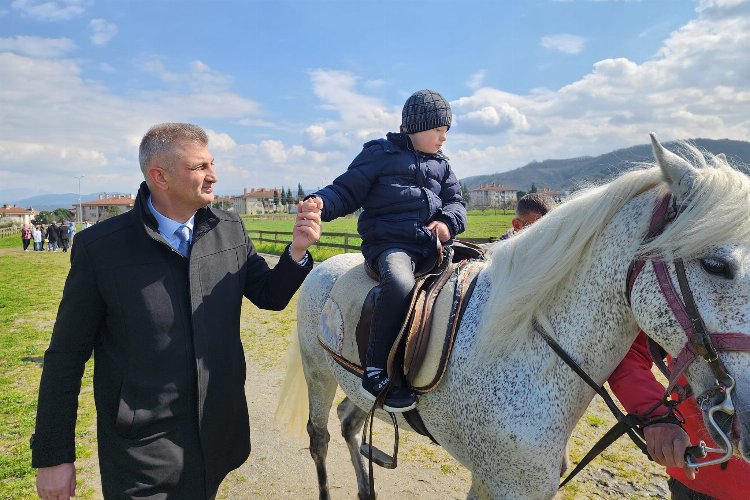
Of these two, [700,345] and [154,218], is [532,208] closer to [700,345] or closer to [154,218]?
[700,345]

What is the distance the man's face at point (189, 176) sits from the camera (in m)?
→ 1.97

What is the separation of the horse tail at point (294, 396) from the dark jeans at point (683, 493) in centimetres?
261

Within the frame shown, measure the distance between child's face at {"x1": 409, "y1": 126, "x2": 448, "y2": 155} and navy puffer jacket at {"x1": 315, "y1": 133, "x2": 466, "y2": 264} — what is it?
0.04 m

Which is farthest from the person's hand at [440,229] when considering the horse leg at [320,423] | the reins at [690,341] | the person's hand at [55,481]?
the person's hand at [55,481]

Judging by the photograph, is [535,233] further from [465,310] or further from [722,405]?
[722,405]

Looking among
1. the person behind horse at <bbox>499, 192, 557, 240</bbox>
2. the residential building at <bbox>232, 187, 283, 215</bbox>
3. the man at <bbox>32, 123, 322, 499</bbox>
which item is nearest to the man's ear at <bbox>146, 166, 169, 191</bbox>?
the man at <bbox>32, 123, 322, 499</bbox>

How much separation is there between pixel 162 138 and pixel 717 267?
2.27m

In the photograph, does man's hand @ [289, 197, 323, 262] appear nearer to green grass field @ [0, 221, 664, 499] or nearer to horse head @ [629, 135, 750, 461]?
horse head @ [629, 135, 750, 461]

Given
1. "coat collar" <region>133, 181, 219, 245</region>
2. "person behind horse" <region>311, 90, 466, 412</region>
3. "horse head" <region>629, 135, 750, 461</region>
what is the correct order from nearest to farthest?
"horse head" <region>629, 135, 750, 461</region> < "coat collar" <region>133, 181, 219, 245</region> < "person behind horse" <region>311, 90, 466, 412</region>

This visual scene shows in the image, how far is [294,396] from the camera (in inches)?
151

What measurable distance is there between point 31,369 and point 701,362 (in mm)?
8431

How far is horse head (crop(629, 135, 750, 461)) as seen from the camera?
1.42 m

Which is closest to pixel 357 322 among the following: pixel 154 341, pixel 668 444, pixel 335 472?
pixel 154 341

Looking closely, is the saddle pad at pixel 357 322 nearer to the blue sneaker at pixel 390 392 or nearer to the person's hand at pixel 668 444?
the blue sneaker at pixel 390 392
